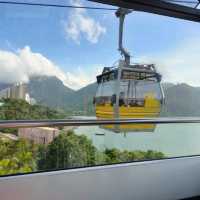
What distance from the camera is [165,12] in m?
2.79

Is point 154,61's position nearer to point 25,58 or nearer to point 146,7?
point 146,7

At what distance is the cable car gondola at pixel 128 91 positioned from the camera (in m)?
3.09

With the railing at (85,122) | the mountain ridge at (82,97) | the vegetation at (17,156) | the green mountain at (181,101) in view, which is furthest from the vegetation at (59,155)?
the green mountain at (181,101)

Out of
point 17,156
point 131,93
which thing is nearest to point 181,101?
point 131,93

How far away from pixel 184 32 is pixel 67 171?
215cm

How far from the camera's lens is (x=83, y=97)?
2986 mm

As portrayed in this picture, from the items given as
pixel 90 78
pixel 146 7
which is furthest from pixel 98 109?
pixel 146 7

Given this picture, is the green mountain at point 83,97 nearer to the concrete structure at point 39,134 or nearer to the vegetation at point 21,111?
the vegetation at point 21,111

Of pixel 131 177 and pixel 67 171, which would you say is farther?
pixel 131 177

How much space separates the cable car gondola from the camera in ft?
10.1

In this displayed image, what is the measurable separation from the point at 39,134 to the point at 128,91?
127 centimetres

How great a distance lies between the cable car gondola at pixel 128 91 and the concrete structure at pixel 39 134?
629 mm

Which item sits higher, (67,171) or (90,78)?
(90,78)

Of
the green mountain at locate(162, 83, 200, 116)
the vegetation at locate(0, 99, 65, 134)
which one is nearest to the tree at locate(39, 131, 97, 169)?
the vegetation at locate(0, 99, 65, 134)
